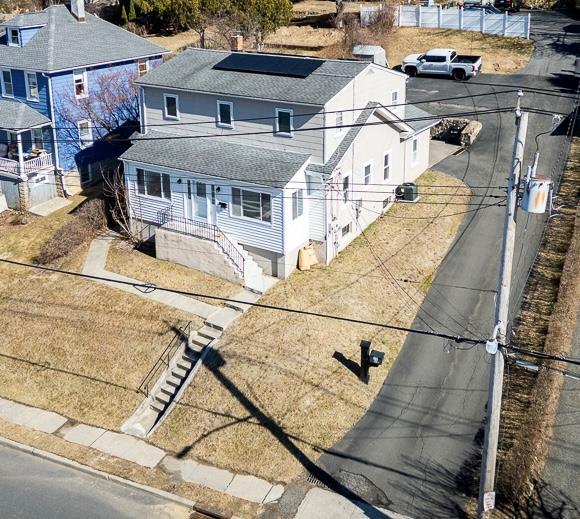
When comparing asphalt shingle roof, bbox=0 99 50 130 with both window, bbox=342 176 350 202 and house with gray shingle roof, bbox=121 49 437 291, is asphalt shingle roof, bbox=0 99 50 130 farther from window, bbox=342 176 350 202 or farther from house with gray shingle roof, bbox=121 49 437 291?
window, bbox=342 176 350 202

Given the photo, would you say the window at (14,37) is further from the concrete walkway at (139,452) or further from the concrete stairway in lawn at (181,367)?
the concrete stairway in lawn at (181,367)

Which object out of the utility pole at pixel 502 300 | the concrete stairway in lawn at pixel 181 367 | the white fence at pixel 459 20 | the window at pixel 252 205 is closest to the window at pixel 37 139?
the window at pixel 252 205

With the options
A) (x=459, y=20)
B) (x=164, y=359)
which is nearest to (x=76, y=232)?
(x=164, y=359)

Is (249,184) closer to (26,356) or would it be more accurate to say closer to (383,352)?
(383,352)

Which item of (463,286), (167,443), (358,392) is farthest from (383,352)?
(167,443)

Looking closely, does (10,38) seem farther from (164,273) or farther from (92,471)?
(92,471)
